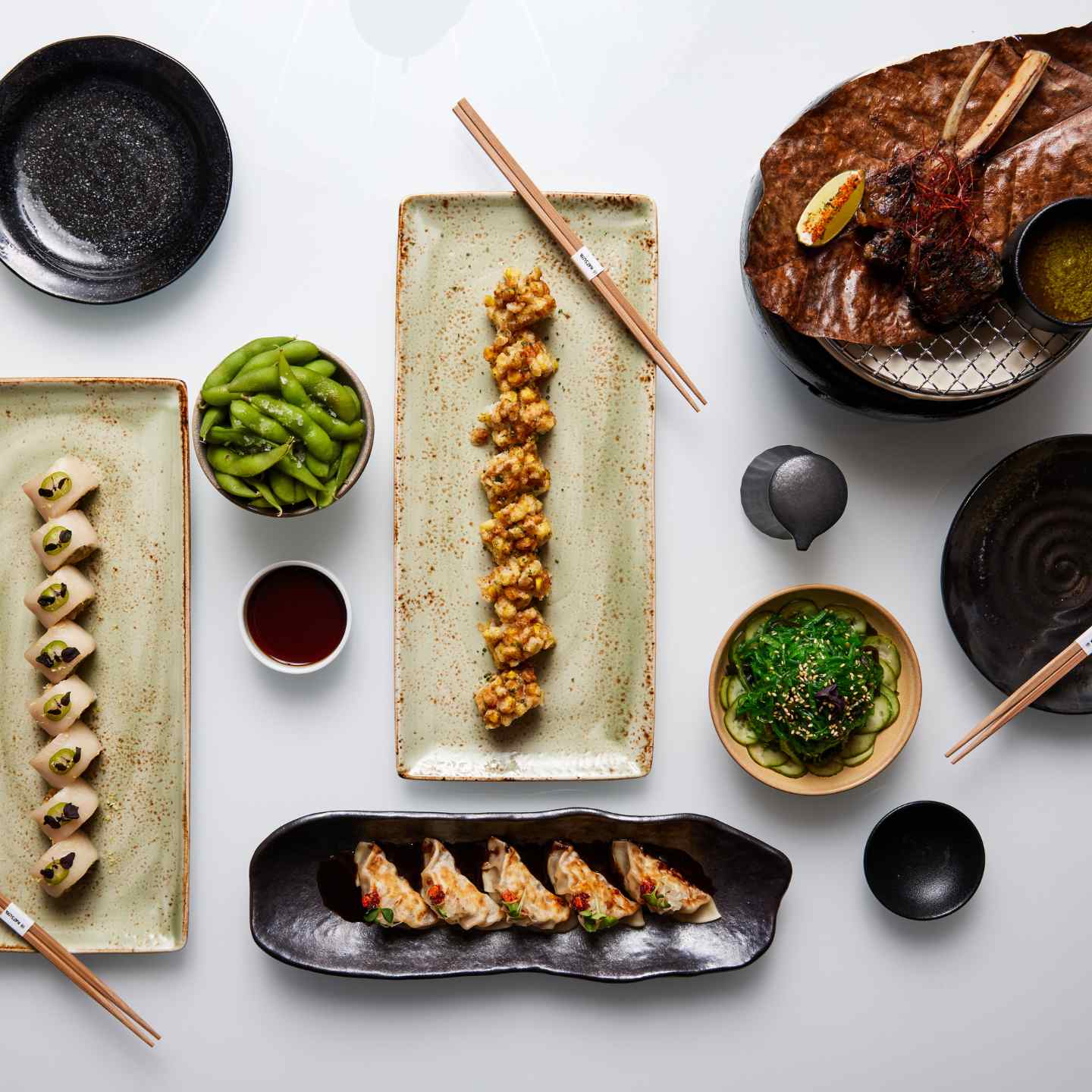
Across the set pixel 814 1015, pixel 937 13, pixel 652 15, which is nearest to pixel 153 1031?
pixel 814 1015

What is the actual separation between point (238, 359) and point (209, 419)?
0.19 m

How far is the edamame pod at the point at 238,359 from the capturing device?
Answer: 267cm

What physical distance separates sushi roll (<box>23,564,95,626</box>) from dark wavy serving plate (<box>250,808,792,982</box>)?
0.95 m

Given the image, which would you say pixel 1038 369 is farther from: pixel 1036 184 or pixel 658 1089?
pixel 658 1089

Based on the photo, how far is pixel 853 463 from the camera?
3.01 meters

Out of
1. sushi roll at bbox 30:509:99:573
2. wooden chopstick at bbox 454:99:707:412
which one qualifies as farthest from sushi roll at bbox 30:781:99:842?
wooden chopstick at bbox 454:99:707:412

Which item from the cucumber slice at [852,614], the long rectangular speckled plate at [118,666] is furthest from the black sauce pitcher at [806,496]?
the long rectangular speckled plate at [118,666]

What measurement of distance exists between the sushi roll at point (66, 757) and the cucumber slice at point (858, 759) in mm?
2338

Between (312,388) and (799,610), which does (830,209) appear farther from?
(312,388)

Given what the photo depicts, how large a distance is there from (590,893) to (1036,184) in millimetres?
2392

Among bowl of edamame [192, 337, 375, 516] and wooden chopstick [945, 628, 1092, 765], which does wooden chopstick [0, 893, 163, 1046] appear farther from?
wooden chopstick [945, 628, 1092, 765]

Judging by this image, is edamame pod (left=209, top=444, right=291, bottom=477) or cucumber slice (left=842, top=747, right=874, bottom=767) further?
cucumber slice (left=842, top=747, right=874, bottom=767)

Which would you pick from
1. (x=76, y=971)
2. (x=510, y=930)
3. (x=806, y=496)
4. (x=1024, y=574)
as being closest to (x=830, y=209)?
(x=806, y=496)

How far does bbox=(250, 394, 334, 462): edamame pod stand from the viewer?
264 centimetres
